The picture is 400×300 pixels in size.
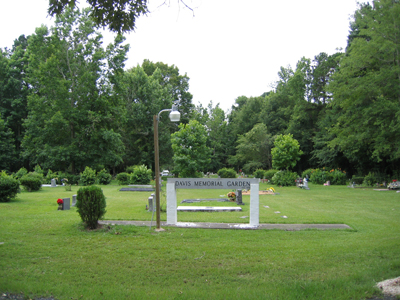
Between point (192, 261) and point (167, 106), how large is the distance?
42.1 metres

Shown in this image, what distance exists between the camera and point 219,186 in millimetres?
10742

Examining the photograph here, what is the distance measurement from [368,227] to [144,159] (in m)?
38.2

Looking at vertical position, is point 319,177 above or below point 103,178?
below

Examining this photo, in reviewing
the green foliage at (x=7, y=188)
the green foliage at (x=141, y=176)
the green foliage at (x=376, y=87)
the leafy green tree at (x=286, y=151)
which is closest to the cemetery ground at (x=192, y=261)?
the green foliage at (x=7, y=188)

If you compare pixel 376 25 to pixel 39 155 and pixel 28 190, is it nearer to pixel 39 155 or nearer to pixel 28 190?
pixel 28 190

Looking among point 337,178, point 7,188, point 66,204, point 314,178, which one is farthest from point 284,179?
point 7,188

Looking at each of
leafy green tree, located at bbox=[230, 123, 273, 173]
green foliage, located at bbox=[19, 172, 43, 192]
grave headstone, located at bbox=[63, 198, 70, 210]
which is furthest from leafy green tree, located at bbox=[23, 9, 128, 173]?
grave headstone, located at bbox=[63, 198, 70, 210]

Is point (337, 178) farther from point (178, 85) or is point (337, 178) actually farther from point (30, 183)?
point (178, 85)

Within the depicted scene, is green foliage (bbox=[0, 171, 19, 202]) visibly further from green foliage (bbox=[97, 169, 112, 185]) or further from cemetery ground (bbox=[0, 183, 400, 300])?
green foliage (bbox=[97, 169, 112, 185])

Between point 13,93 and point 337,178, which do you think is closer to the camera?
point 337,178

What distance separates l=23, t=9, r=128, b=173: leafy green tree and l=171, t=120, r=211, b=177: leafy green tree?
24.1ft

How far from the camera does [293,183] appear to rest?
3316 cm

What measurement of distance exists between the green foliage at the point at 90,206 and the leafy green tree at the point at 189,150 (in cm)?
2681

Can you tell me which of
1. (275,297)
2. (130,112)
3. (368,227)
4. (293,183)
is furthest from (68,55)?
(275,297)
